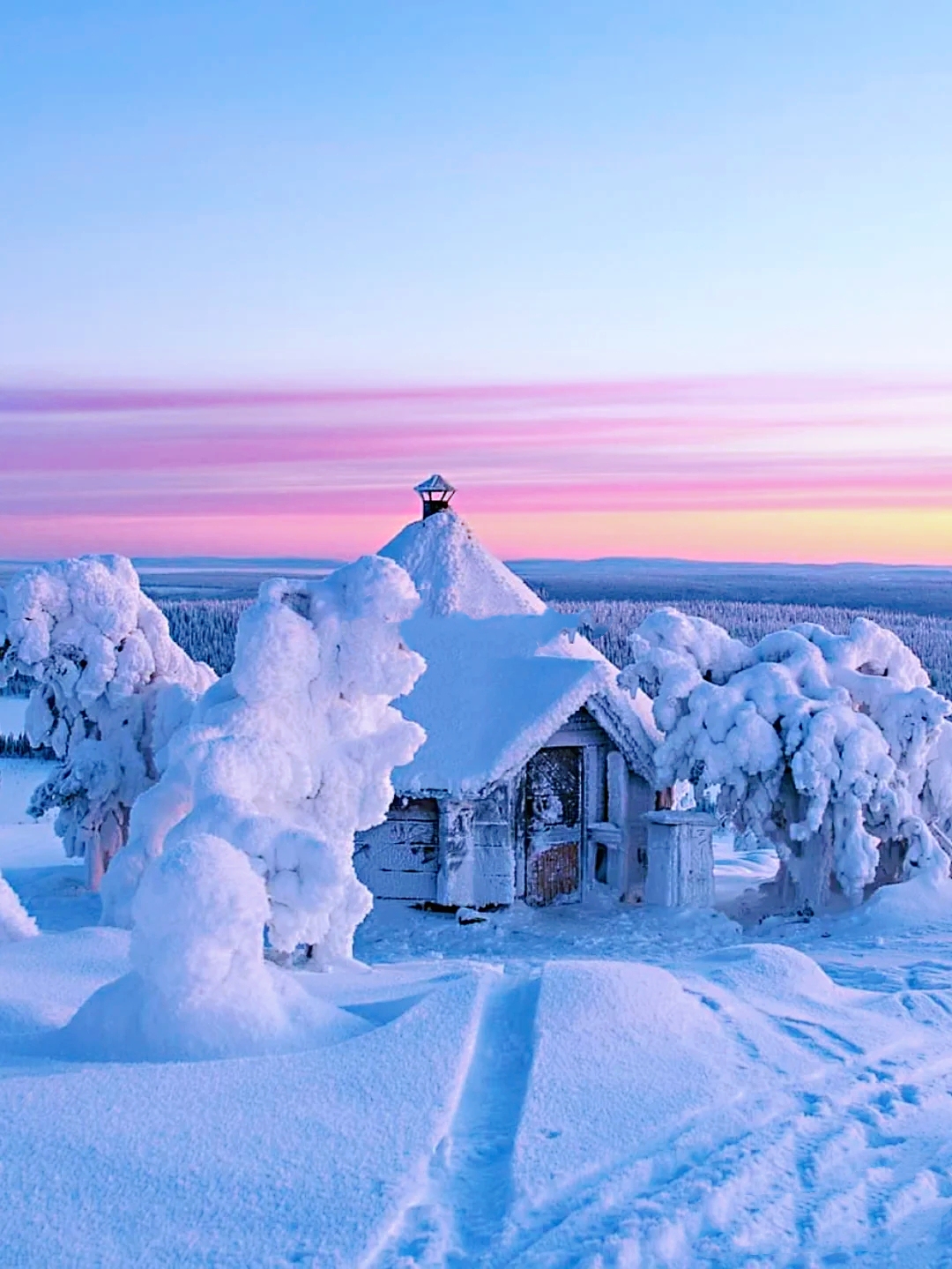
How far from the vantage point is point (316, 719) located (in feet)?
40.9

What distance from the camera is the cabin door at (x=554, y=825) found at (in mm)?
19016

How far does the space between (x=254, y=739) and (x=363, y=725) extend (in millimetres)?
1178

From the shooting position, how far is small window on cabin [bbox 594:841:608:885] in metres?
19.7

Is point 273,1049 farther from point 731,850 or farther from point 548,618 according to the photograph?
point 731,850

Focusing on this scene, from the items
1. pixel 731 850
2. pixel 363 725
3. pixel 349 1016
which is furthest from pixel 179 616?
pixel 349 1016

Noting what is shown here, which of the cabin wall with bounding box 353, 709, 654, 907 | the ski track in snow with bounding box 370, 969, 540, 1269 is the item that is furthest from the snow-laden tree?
the ski track in snow with bounding box 370, 969, 540, 1269

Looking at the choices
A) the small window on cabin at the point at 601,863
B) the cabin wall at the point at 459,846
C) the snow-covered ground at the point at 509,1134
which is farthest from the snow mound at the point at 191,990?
the small window on cabin at the point at 601,863

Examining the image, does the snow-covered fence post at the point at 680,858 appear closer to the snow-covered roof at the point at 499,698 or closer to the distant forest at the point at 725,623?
the snow-covered roof at the point at 499,698

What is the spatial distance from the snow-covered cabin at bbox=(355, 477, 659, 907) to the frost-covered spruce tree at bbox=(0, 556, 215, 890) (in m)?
3.32

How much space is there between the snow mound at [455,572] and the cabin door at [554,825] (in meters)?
2.57

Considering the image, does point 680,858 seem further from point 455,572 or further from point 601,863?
point 455,572

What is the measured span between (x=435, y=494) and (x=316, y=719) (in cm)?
945

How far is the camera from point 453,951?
16.9 m

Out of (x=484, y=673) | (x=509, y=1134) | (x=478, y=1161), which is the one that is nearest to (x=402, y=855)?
(x=484, y=673)
